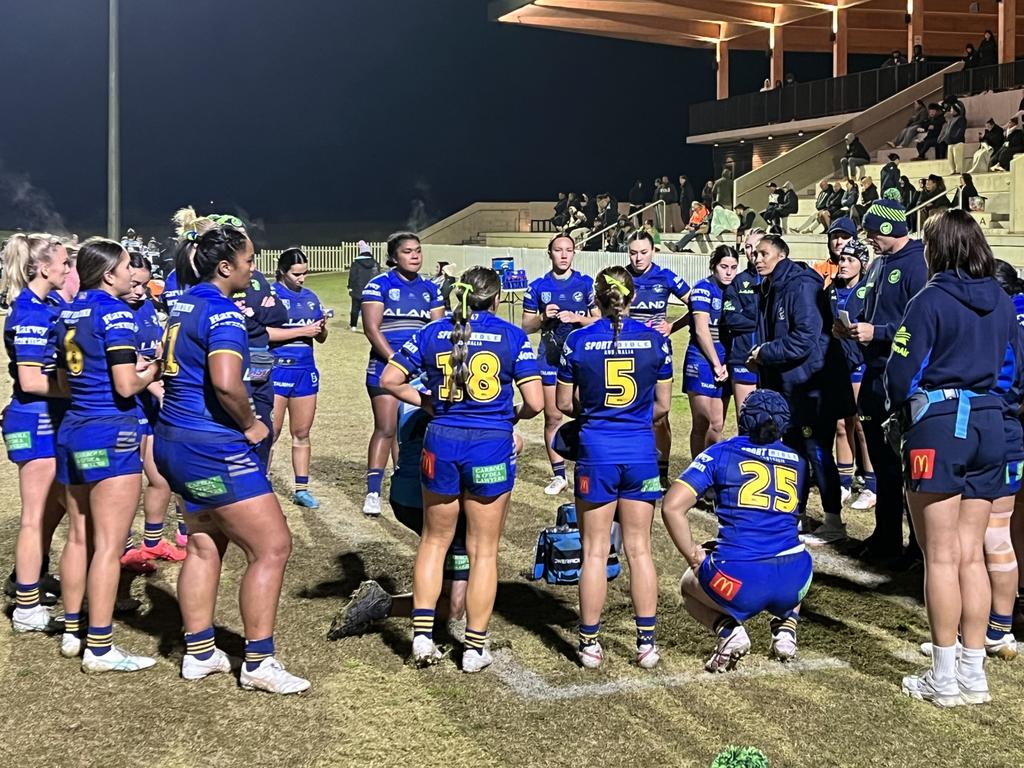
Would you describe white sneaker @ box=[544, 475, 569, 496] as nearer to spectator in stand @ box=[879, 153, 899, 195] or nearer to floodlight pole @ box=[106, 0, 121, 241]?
floodlight pole @ box=[106, 0, 121, 241]

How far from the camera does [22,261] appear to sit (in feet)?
19.0

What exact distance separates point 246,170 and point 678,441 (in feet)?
158

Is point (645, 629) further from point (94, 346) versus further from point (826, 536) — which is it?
point (94, 346)

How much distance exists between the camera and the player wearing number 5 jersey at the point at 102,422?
5.29 meters

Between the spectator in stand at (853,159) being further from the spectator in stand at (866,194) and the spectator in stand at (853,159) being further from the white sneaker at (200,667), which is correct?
the white sneaker at (200,667)

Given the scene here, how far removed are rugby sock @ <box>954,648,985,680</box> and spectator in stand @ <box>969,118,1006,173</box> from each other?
21.5 metres

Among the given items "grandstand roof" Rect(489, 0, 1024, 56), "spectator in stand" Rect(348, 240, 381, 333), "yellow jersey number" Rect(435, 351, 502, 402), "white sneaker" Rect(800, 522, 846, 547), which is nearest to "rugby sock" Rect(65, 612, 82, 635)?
"yellow jersey number" Rect(435, 351, 502, 402)

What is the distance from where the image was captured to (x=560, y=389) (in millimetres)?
5812

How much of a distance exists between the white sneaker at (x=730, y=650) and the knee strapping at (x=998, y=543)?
1284 millimetres

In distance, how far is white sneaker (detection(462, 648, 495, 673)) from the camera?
541 cm

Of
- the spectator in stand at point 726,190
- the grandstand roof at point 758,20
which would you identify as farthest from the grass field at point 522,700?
the grandstand roof at point 758,20

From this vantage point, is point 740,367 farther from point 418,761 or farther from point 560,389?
point 418,761

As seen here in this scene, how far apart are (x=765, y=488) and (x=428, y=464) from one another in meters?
1.56

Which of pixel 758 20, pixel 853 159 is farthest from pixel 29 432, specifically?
pixel 758 20
